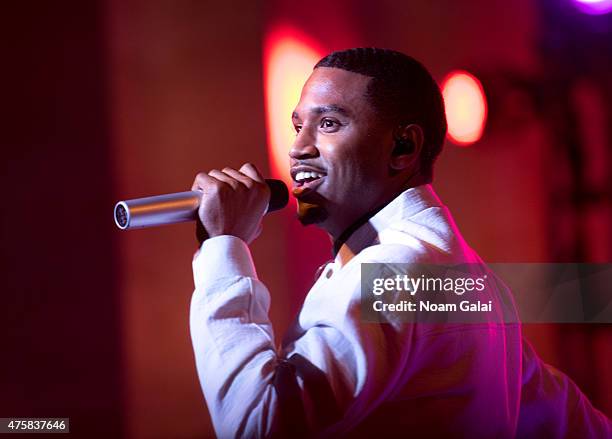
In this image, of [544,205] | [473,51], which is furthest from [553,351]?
[473,51]

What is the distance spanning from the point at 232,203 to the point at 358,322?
29cm

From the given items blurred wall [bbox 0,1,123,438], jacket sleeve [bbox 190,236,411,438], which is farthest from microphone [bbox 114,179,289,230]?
blurred wall [bbox 0,1,123,438]

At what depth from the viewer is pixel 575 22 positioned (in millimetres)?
1682

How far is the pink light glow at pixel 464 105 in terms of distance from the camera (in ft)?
6.10

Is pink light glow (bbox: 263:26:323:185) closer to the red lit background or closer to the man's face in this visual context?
the red lit background

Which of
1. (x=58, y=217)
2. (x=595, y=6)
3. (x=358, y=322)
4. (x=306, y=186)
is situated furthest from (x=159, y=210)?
(x=595, y=6)

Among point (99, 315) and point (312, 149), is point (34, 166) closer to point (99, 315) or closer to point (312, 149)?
point (99, 315)

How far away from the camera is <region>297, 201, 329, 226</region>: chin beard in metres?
1.25

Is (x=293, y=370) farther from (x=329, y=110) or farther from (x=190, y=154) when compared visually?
(x=190, y=154)

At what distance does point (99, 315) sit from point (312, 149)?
97 centimetres

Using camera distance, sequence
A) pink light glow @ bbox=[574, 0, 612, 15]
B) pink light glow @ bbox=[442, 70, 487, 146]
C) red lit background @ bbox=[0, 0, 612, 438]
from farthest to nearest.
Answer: pink light glow @ bbox=[442, 70, 487, 146], red lit background @ bbox=[0, 0, 612, 438], pink light glow @ bbox=[574, 0, 612, 15]

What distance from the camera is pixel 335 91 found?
1.23 m

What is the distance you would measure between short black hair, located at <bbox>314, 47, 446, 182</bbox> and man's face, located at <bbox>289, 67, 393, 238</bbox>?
0.06 ft

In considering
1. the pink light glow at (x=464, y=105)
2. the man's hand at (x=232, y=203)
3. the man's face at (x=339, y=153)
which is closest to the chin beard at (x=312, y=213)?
the man's face at (x=339, y=153)
